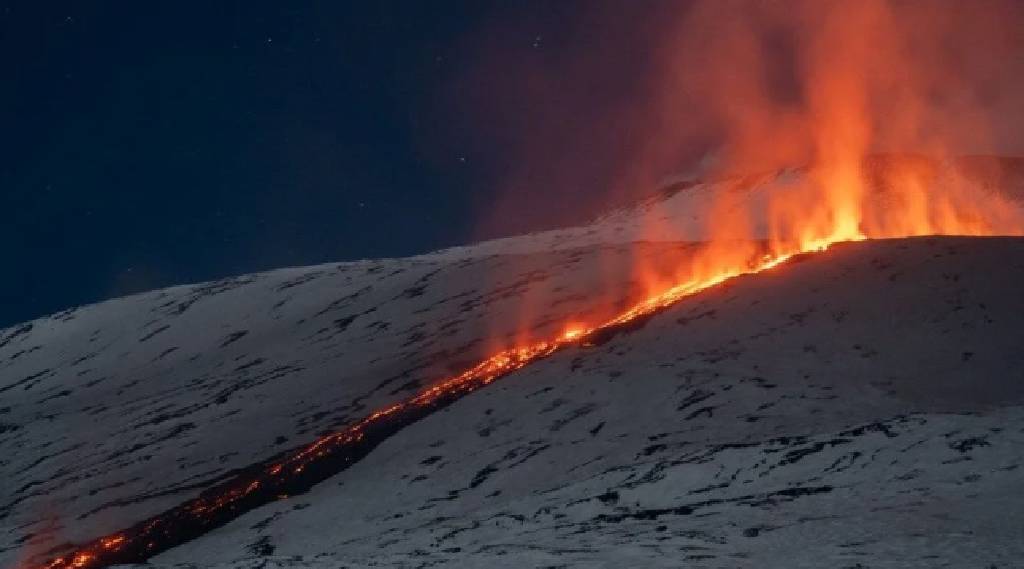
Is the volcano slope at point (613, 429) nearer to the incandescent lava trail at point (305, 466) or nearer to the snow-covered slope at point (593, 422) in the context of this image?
the snow-covered slope at point (593, 422)

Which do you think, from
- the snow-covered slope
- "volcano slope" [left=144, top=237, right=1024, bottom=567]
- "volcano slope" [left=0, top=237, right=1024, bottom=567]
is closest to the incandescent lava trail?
"volcano slope" [left=0, top=237, right=1024, bottom=567]

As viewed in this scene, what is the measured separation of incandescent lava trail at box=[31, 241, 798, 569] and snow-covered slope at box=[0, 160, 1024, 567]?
142 cm

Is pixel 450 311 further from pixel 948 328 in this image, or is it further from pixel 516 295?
pixel 948 328

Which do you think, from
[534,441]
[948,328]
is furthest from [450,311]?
[948,328]

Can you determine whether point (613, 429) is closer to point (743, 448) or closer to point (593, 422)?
point (593, 422)

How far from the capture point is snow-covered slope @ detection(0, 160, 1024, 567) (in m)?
20.5

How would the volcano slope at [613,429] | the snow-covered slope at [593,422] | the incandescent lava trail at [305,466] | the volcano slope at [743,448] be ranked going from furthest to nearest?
the incandescent lava trail at [305,466]
the snow-covered slope at [593,422]
the volcano slope at [613,429]
the volcano slope at [743,448]

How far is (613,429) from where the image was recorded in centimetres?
3188

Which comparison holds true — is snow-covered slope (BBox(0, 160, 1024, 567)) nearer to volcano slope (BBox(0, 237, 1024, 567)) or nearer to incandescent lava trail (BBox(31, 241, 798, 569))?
volcano slope (BBox(0, 237, 1024, 567))

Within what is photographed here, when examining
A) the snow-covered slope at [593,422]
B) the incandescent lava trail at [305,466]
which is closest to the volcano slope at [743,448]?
the snow-covered slope at [593,422]

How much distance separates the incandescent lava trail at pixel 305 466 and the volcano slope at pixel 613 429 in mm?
1306

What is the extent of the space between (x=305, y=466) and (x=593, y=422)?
467 inches

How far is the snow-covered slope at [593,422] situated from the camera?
67.1ft

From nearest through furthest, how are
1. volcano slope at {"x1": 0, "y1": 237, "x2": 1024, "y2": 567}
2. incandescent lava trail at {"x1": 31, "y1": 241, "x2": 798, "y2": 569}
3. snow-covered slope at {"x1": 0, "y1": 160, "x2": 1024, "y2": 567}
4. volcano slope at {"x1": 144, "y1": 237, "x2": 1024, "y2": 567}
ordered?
1. volcano slope at {"x1": 144, "y1": 237, "x2": 1024, "y2": 567}
2. volcano slope at {"x1": 0, "y1": 237, "x2": 1024, "y2": 567}
3. snow-covered slope at {"x1": 0, "y1": 160, "x2": 1024, "y2": 567}
4. incandescent lava trail at {"x1": 31, "y1": 241, "x2": 798, "y2": 569}
